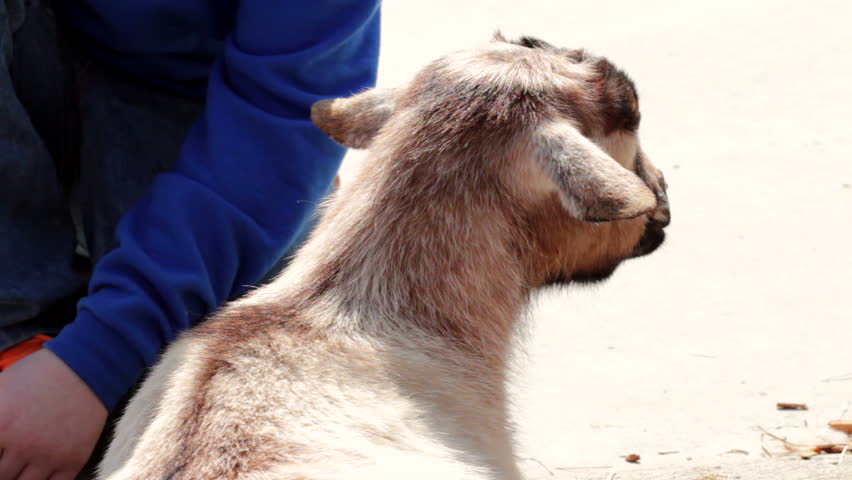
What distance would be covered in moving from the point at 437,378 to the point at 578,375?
6.76 feet

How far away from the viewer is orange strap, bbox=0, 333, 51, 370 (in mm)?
2826

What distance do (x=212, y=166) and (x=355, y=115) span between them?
45 cm

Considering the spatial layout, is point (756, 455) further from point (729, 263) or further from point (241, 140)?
point (241, 140)

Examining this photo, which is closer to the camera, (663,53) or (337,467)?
(337,467)

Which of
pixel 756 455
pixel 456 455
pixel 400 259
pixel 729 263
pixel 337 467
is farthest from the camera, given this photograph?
pixel 729 263

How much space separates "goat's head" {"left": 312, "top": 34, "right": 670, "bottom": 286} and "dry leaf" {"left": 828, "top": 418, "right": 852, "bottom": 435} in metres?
1.32

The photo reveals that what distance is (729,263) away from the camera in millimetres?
5359

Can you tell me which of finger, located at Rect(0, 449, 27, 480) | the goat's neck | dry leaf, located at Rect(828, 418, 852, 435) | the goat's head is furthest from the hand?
dry leaf, located at Rect(828, 418, 852, 435)

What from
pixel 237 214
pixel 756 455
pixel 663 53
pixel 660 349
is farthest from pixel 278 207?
pixel 663 53

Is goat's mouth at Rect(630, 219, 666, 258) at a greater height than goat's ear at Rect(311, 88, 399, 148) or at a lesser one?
lesser

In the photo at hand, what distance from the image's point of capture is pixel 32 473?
264cm

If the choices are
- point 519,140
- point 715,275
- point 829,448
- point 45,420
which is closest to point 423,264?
point 519,140

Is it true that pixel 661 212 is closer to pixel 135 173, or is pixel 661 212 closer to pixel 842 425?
pixel 842 425

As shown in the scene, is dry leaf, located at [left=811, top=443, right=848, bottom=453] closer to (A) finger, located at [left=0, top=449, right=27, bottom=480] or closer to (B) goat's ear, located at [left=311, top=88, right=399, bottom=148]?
(B) goat's ear, located at [left=311, top=88, right=399, bottom=148]
